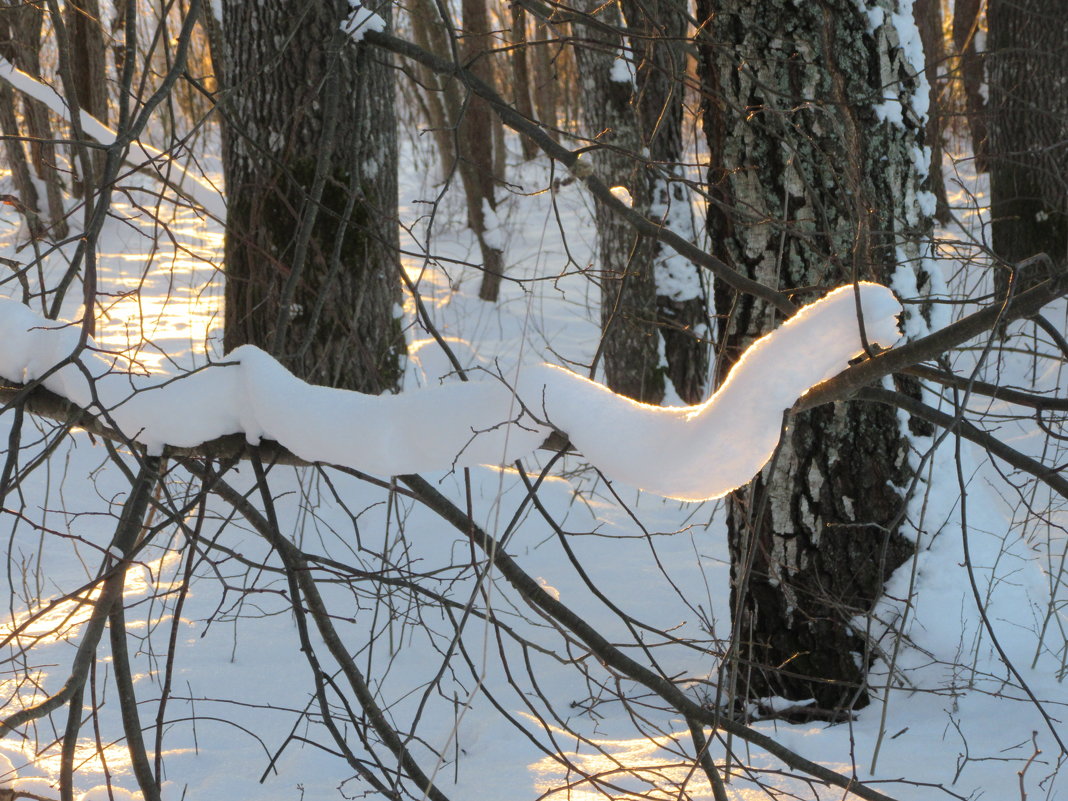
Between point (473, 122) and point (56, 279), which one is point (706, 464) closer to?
point (56, 279)

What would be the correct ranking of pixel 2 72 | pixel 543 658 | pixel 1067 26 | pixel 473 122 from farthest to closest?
pixel 473 122, pixel 1067 26, pixel 543 658, pixel 2 72

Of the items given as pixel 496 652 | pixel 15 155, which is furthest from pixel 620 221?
pixel 15 155

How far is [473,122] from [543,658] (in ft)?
20.7

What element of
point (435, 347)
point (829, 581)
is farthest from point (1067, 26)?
point (829, 581)

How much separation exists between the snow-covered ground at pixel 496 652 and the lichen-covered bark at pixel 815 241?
0.14 m

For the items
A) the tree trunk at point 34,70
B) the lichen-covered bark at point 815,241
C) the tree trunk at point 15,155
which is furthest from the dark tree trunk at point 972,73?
the tree trunk at point 15,155

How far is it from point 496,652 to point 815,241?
1619mm

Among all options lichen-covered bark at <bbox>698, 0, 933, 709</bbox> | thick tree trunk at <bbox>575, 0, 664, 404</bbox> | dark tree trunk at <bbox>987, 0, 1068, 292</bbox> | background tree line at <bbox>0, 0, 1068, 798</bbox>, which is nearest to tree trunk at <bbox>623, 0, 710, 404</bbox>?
thick tree trunk at <bbox>575, 0, 664, 404</bbox>

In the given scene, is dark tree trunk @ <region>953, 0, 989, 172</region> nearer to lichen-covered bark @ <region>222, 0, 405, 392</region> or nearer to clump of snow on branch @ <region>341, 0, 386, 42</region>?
lichen-covered bark @ <region>222, 0, 405, 392</region>

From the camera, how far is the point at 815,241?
7.30 ft

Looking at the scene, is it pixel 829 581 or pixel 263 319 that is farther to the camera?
pixel 263 319

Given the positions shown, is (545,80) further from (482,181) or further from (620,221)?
(620,221)

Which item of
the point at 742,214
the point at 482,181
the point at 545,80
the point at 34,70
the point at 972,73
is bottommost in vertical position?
the point at 742,214

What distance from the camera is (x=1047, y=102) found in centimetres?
598
